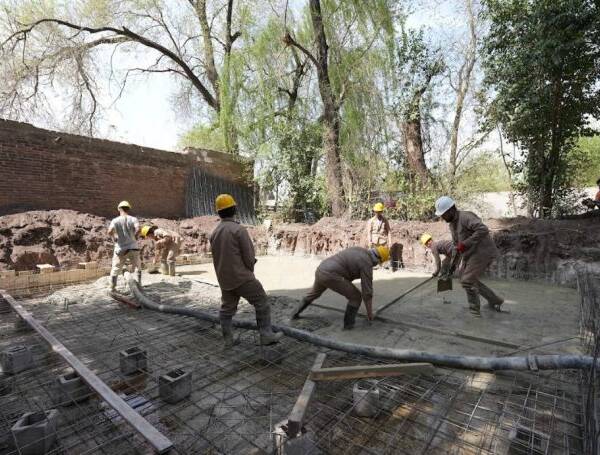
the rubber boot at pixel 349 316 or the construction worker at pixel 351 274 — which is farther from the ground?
the construction worker at pixel 351 274

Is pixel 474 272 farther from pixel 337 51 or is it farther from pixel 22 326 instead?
pixel 337 51

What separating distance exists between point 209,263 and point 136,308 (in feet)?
15.7

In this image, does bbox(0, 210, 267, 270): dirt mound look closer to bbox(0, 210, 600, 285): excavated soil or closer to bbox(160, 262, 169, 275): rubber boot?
bbox(0, 210, 600, 285): excavated soil

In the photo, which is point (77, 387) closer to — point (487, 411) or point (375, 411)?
point (375, 411)

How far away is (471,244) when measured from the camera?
446cm

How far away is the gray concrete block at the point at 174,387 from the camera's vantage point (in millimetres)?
2605

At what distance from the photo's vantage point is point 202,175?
13625 millimetres

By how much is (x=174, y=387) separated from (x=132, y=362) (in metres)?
0.72

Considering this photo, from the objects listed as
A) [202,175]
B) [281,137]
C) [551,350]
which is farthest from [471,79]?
[551,350]

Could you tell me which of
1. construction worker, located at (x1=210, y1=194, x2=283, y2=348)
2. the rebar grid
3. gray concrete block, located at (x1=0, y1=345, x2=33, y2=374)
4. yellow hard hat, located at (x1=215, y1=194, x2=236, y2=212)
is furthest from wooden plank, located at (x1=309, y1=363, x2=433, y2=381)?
gray concrete block, located at (x1=0, y1=345, x2=33, y2=374)

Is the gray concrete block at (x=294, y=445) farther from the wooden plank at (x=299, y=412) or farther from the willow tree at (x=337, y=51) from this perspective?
the willow tree at (x=337, y=51)

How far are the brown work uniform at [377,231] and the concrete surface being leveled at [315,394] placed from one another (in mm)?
2289

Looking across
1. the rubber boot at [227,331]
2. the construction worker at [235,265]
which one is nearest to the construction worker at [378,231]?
the construction worker at [235,265]

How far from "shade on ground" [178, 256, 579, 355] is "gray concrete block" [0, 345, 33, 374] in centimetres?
291
